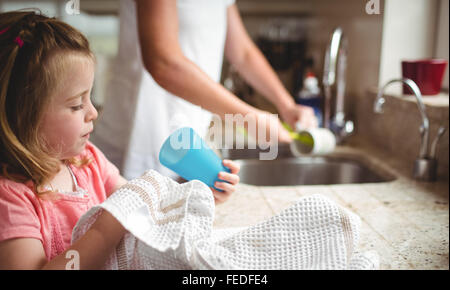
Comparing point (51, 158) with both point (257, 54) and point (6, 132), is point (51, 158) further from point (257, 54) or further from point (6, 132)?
point (257, 54)

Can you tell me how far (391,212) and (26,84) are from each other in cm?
76

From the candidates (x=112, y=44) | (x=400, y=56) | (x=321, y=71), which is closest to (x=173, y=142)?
(x=400, y=56)

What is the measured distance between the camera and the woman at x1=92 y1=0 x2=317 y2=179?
1028 millimetres

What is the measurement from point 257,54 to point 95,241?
3.91 feet

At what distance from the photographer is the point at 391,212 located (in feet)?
3.31

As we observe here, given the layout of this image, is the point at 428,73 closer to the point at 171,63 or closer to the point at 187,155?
the point at 171,63

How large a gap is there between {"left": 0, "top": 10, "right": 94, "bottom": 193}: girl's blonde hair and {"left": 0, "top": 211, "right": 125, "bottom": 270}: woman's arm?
106 millimetres

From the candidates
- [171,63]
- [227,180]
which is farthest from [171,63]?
[227,180]

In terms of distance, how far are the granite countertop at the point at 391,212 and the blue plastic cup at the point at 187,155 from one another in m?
0.23

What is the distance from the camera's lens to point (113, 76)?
57.2 inches

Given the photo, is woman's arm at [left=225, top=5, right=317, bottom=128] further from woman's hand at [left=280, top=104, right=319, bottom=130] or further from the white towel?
the white towel

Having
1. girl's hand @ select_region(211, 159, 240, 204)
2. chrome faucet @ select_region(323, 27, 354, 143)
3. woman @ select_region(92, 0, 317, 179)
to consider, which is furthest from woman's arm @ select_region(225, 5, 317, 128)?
girl's hand @ select_region(211, 159, 240, 204)
